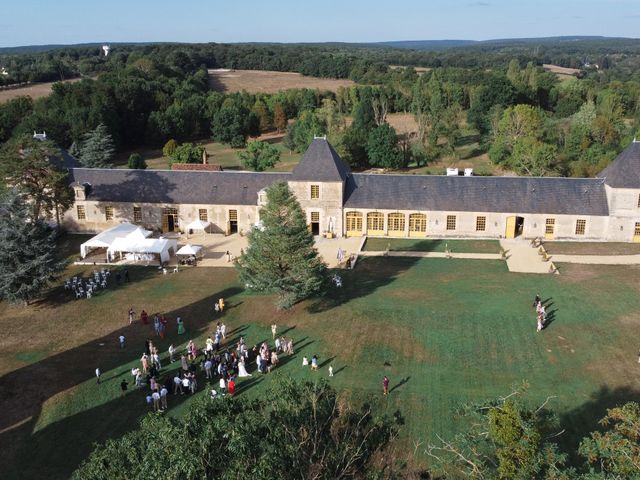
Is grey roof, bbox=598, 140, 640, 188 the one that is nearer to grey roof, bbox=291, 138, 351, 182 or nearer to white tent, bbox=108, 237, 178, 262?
grey roof, bbox=291, 138, 351, 182

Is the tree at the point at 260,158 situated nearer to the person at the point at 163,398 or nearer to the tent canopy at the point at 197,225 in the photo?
the tent canopy at the point at 197,225

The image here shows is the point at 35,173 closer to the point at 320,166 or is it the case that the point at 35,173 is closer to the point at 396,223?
the point at 320,166

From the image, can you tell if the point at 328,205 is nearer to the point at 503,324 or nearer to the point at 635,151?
the point at 503,324

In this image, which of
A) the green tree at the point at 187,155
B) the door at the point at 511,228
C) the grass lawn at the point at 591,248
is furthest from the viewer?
the green tree at the point at 187,155

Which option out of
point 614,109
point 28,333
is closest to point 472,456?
point 28,333

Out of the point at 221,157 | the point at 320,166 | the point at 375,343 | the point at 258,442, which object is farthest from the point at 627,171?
the point at 221,157

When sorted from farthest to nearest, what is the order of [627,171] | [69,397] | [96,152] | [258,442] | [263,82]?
[263,82] → [96,152] → [627,171] → [69,397] → [258,442]

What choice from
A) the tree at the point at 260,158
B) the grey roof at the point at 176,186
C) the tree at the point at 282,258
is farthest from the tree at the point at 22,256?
the tree at the point at 260,158
